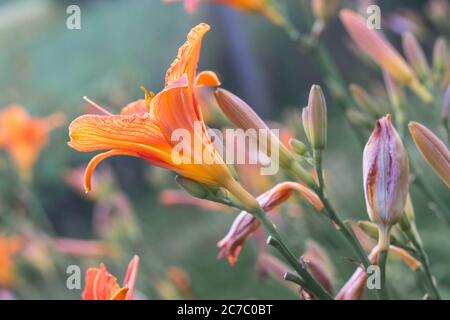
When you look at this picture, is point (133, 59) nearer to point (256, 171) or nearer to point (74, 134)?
point (256, 171)

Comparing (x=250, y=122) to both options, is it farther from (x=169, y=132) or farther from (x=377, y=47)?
(x=377, y=47)

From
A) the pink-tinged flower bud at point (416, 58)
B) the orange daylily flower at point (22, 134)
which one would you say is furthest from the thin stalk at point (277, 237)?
the orange daylily flower at point (22, 134)

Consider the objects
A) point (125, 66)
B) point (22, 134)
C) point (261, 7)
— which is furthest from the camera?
point (125, 66)

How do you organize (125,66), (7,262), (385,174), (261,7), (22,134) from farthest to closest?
1. (125,66)
2. (7,262)
3. (22,134)
4. (261,7)
5. (385,174)

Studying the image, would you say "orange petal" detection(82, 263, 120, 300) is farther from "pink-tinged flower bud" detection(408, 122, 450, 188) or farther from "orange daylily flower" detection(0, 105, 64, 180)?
"orange daylily flower" detection(0, 105, 64, 180)

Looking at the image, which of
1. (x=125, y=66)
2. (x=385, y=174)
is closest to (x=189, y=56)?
(x=385, y=174)

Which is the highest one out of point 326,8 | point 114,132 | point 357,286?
point 326,8

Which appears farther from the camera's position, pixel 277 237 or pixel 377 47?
pixel 377 47
